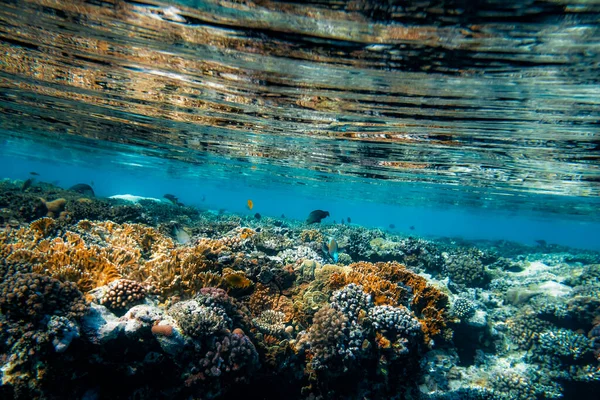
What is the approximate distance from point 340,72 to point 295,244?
784 cm

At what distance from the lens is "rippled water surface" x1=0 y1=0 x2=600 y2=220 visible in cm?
528

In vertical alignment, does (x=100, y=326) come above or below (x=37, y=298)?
below

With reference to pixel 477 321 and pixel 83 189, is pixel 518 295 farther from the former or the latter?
pixel 83 189

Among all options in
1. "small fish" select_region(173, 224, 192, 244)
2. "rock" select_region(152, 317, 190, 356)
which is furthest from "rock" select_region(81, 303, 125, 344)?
"small fish" select_region(173, 224, 192, 244)

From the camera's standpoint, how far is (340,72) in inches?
294

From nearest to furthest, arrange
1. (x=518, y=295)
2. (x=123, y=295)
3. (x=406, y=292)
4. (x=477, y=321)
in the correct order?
1. (x=123, y=295)
2. (x=406, y=292)
3. (x=477, y=321)
4. (x=518, y=295)

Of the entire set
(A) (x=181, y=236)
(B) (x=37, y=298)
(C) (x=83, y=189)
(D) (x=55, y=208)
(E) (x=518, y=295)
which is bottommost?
(C) (x=83, y=189)

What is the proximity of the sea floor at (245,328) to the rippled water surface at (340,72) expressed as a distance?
17.1ft

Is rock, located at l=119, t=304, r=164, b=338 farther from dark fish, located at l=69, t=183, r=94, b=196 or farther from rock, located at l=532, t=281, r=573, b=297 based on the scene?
dark fish, located at l=69, t=183, r=94, b=196

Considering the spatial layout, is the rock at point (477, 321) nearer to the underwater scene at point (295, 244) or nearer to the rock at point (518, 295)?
the underwater scene at point (295, 244)

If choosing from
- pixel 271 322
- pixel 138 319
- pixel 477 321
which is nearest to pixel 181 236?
pixel 271 322

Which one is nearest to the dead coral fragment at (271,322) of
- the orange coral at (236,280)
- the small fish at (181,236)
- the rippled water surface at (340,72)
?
the orange coral at (236,280)

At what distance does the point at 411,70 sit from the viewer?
696 cm

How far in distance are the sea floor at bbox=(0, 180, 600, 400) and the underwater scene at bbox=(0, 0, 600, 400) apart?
4 cm
